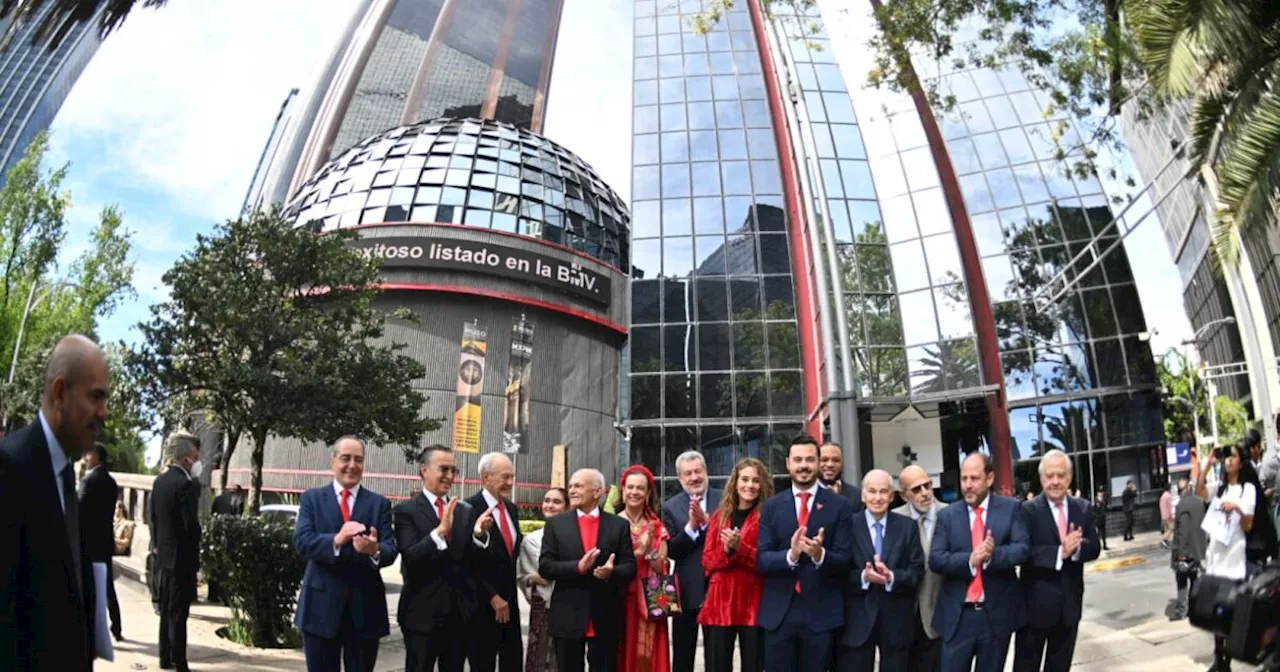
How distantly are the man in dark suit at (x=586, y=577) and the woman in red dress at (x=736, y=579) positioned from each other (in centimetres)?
57

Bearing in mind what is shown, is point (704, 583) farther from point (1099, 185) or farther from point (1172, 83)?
point (1099, 185)

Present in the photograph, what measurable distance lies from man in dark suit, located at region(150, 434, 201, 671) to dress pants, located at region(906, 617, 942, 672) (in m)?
5.56

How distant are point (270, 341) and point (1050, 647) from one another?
1718cm

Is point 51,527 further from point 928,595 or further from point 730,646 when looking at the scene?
point 928,595

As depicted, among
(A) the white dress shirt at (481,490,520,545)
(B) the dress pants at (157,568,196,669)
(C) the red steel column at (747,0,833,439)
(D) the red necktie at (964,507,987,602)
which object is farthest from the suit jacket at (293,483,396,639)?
(C) the red steel column at (747,0,833,439)

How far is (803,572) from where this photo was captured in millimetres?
5148

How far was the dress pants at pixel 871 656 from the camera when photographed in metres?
5.18

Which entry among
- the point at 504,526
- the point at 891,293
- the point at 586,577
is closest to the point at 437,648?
the point at 504,526

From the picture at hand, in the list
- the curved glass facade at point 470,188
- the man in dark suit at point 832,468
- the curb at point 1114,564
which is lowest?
the curb at point 1114,564

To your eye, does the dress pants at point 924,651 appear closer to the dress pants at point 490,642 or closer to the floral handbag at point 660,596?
the floral handbag at point 660,596

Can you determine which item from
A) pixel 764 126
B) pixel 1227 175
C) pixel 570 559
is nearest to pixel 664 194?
pixel 764 126

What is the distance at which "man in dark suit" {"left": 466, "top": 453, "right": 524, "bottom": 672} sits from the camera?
18.7 feet

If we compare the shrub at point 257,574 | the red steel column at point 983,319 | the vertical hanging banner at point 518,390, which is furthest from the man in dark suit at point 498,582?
the vertical hanging banner at point 518,390

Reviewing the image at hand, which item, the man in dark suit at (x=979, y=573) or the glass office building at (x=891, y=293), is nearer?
the man in dark suit at (x=979, y=573)
